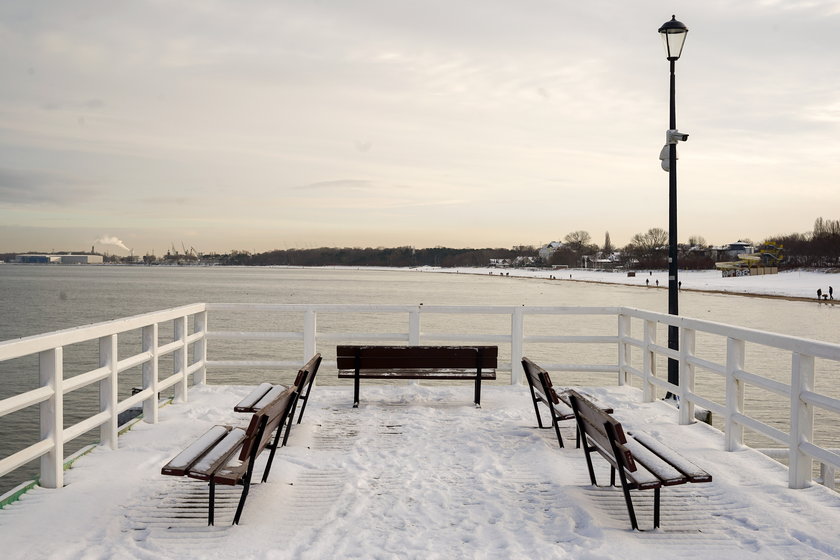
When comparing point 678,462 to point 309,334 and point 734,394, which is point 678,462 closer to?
point 734,394

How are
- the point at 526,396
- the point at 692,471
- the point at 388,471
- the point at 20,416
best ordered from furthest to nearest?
the point at 20,416, the point at 526,396, the point at 388,471, the point at 692,471

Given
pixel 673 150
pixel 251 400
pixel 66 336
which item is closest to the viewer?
pixel 66 336

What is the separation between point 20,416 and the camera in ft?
65.0

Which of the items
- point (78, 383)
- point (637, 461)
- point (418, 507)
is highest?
point (78, 383)

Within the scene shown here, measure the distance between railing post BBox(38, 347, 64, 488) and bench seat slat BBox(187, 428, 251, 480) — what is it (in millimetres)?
1347

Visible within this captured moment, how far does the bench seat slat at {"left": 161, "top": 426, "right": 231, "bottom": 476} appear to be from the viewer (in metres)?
4.60

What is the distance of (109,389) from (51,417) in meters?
1.16

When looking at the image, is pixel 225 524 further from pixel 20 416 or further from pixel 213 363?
pixel 20 416

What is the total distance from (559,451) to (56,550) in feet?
14.7

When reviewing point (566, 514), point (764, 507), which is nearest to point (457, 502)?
point (566, 514)

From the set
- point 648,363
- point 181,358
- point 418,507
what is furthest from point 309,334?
point 418,507

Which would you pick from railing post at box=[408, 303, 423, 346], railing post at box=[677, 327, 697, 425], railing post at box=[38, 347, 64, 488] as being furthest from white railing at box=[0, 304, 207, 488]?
railing post at box=[677, 327, 697, 425]

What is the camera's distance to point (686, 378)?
8188 millimetres

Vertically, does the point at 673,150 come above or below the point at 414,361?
above
